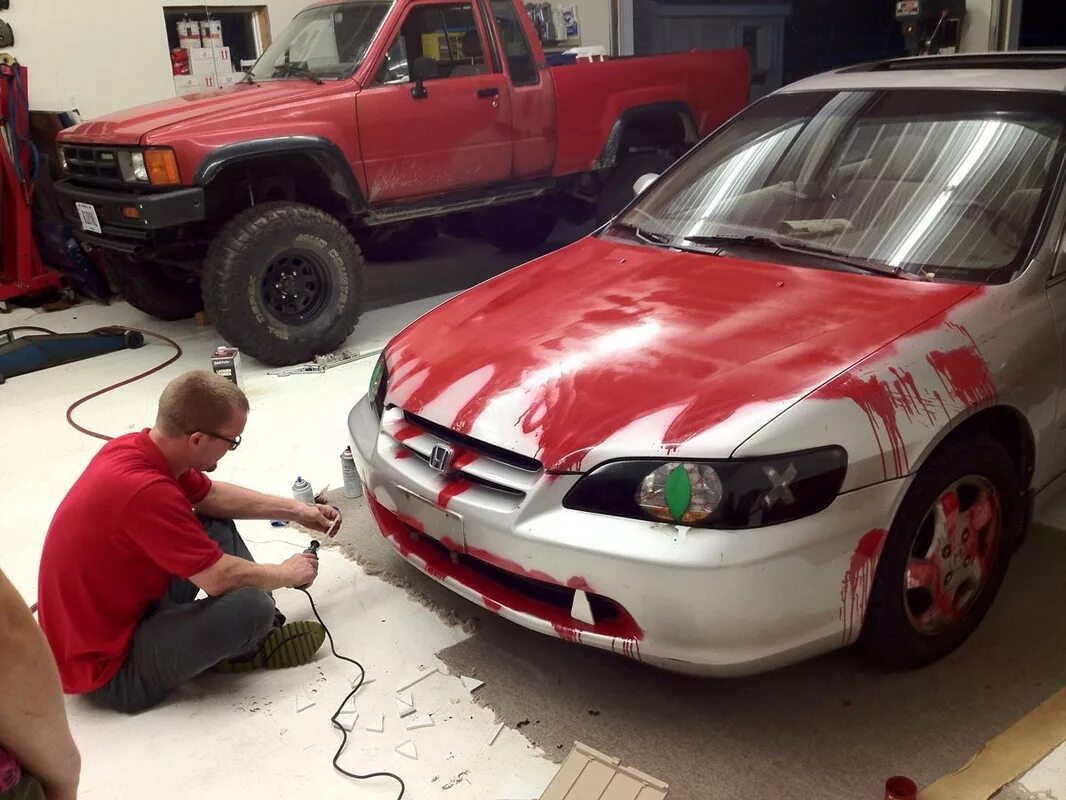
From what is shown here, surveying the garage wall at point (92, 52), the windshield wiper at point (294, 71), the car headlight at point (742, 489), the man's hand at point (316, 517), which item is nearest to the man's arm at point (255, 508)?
the man's hand at point (316, 517)

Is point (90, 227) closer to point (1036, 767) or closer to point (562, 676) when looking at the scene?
point (562, 676)

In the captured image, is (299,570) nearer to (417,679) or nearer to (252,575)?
(252,575)

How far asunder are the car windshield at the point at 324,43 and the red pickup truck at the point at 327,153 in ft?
0.04

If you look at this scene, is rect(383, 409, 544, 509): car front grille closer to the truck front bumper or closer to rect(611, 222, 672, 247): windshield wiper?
rect(611, 222, 672, 247): windshield wiper

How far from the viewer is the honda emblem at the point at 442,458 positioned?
8.30 ft

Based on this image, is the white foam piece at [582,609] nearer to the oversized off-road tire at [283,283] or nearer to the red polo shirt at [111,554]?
the red polo shirt at [111,554]

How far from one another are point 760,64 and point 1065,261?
34.1ft

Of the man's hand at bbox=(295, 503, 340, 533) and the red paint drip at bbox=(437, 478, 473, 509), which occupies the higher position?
the red paint drip at bbox=(437, 478, 473, 509)

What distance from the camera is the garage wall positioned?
7152mm

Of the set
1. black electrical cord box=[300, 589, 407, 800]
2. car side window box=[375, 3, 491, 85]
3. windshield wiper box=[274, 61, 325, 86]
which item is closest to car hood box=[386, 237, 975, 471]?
black electrical cord box=[300, 589, 407, 800]

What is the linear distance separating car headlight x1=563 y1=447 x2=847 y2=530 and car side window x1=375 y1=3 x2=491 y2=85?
4171 mm

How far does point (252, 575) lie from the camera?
8.65 feet

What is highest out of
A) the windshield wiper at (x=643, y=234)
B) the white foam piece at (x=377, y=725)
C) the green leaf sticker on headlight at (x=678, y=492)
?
the windshield wiper at (x=643, y=234)

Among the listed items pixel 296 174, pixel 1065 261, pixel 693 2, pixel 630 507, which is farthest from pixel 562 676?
pixel 693 2
